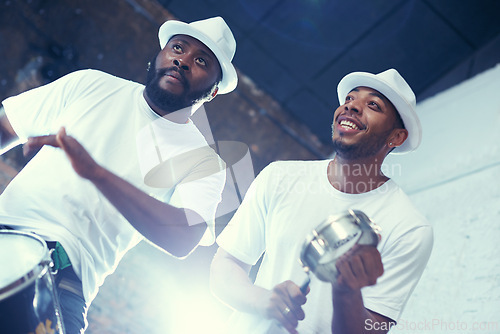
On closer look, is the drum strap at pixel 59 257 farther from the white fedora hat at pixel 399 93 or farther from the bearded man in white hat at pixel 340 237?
the white fedora hat at pixel 399 93

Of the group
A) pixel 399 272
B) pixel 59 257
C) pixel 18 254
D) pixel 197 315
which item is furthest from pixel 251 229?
pixel 197 315

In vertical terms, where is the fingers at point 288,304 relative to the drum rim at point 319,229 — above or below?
below

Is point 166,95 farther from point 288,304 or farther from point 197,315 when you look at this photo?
point 197,315

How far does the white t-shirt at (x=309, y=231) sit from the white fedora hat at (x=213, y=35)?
46 cm

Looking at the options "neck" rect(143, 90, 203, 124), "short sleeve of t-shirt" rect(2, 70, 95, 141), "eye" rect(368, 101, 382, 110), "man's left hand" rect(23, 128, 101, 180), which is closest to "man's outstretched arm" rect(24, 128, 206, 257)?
"man's left hand" rect(23, 128, 101, 180)

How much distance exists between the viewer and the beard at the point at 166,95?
1757 mm

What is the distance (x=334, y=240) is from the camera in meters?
1.24

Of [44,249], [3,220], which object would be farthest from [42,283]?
[3,220]

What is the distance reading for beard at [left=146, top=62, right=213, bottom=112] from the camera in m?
1.76

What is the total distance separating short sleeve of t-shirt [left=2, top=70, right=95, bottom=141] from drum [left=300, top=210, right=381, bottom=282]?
989 mm

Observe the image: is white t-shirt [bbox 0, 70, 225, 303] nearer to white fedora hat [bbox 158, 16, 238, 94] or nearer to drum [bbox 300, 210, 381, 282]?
white fedora hat [bbox 158, 16, 238, 94]

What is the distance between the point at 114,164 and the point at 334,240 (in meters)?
0.79

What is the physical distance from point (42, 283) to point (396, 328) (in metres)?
1.44

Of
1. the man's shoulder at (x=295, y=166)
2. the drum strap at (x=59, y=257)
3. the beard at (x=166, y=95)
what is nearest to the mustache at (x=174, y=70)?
the beard at (x=166, y=95)
